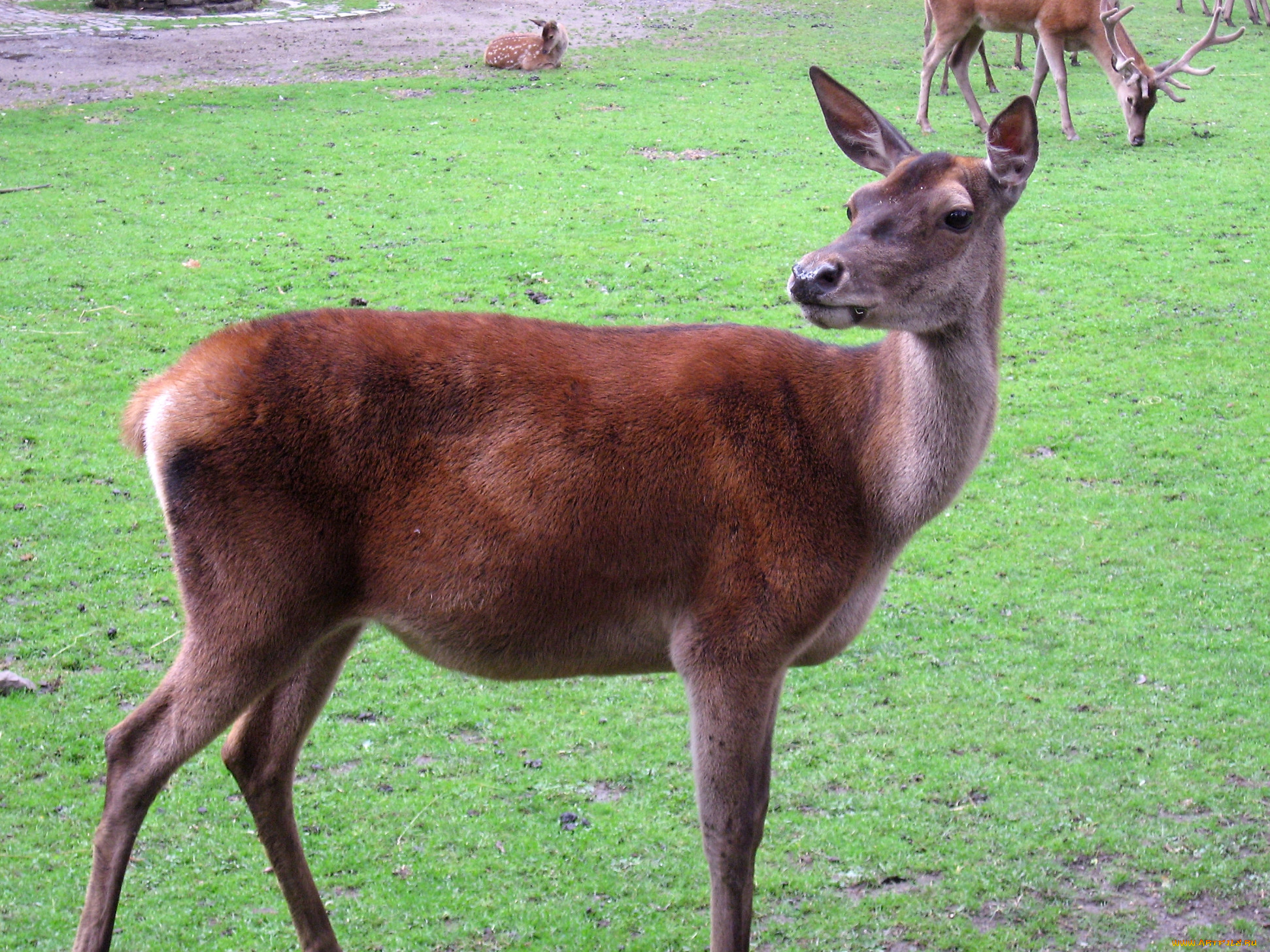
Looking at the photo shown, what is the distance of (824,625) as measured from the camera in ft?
12.0

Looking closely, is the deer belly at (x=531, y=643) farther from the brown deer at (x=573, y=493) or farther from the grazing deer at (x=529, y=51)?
the grazing deer at (x=529, y=51)

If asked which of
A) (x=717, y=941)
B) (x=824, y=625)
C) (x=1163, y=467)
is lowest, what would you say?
(x=1163, y=467)

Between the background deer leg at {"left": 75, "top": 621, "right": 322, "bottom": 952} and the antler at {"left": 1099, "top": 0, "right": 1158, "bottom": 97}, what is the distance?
14.1 m

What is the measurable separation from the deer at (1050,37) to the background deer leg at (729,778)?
13.0 metres

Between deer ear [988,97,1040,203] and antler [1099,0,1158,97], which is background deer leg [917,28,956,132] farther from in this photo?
deer ear [988,97,1040,203]

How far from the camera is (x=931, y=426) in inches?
146

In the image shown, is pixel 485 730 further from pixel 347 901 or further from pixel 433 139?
pixel 433 139

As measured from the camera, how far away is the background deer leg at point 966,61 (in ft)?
50.9

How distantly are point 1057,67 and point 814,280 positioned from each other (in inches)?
549

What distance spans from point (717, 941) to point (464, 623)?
45.7 inches

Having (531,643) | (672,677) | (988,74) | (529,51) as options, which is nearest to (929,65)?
(988,74)

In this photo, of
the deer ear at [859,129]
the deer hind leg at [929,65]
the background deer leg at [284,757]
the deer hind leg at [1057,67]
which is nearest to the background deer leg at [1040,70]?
the deer hind leg at [1057,67]

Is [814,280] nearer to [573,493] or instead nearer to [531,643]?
[573,493]

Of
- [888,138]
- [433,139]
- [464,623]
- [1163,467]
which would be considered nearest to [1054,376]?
[1163,467]
